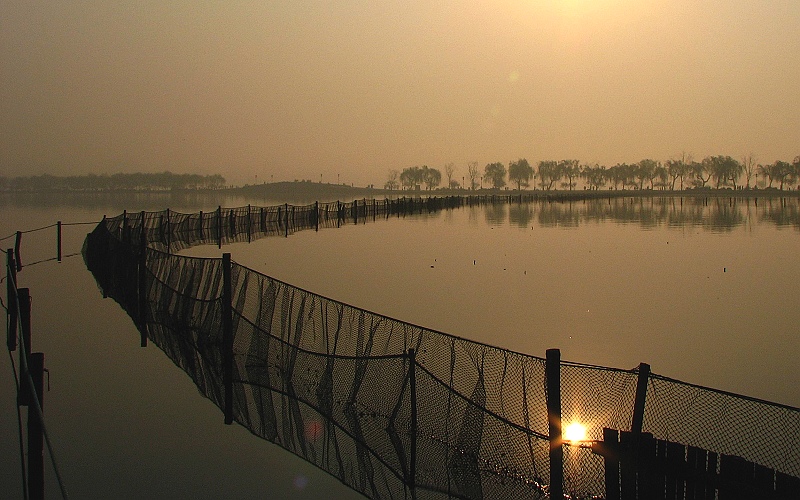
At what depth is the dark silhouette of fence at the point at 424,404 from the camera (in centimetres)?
711

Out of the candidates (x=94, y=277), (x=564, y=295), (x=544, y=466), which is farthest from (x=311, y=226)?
(x=544, y=466)

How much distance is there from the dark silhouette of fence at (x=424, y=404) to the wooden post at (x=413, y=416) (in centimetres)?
2

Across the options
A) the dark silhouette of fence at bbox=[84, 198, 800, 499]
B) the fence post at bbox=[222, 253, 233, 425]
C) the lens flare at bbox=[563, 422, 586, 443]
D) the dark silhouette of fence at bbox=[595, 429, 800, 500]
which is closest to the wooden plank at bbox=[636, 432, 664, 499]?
the dark silhouette of fence at bbox=[595, 429, 800, 500]

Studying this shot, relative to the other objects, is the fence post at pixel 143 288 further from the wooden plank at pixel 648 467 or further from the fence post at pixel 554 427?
the wooden plank at pixel 648 467

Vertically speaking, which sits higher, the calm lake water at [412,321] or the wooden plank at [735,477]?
the wooden plank at [735,477]

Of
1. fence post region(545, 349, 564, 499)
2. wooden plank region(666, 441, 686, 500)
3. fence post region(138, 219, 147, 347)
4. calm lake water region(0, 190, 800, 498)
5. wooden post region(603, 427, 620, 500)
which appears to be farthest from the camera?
fence post region(138, 219, 147, 347)

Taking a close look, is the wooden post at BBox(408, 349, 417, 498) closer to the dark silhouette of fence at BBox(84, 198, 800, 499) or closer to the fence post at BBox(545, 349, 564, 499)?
the dark silhouette of fence at BBox(84, 198, 800, 499)

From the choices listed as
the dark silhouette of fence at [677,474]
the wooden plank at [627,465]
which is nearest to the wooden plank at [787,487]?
the dark silhouette of fence at [677,474]

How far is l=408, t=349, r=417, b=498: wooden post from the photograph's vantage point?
24.9 ft

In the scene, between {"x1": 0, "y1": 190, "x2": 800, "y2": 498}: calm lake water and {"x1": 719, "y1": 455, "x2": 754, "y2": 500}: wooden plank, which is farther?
{"x1": 0, "y1": 190, "x2": 800, "y2": 498}: calm lake water

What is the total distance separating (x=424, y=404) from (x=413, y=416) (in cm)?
28

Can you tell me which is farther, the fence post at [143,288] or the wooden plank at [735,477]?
the fence post at [143,288]

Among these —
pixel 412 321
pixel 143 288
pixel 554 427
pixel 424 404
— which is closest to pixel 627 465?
pixel 554 427

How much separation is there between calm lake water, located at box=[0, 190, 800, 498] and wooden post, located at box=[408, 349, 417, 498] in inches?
27.9
